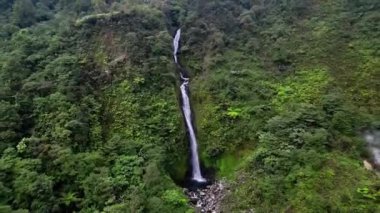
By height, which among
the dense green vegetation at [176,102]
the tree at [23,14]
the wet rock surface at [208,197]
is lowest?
the wet rock surface at [208,197]

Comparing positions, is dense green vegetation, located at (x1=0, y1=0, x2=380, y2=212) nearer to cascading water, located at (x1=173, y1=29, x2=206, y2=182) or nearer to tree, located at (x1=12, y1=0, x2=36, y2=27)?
tree, located at (x1=12, y1=0, x2=36, y2=27)

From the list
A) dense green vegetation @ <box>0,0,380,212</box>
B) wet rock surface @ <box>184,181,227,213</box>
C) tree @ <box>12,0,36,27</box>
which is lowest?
wet rock surface @ <box>184,181,227,213</box>

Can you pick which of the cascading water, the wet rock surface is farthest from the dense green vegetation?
the wet rock surface

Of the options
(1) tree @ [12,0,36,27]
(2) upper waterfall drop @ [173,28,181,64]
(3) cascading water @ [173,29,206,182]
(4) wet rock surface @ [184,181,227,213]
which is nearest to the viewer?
(4) wet rock surface @ [184,181,227,213]

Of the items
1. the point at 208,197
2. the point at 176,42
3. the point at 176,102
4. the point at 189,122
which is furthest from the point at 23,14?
the point at 208,197

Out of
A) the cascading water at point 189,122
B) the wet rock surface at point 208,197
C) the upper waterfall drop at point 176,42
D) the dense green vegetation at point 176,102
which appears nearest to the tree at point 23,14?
the dense green vegetation at point 176,102

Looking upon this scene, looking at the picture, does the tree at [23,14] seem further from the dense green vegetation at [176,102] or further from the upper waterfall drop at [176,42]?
the upper waterfall drop at [176,42]
